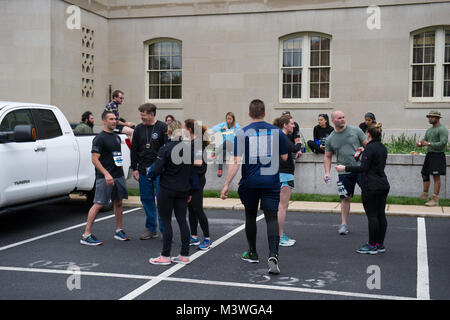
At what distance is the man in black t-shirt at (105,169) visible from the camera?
26.8ft

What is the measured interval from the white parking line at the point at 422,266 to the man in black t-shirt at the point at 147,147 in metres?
3.91

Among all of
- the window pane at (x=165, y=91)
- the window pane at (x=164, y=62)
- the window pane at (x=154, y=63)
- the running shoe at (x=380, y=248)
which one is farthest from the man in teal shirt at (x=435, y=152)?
the window pane at (x=154, y=63)

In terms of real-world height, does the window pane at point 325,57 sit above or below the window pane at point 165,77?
above

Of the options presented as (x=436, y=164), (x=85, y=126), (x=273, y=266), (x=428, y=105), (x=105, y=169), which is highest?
(x=428, y=105)

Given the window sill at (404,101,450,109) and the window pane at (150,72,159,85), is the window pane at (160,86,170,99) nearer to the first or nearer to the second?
the window pane at (150,72,159,85)

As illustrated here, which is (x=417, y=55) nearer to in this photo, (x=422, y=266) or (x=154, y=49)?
(x=154, y=49)

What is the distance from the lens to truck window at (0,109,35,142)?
29.3 feet

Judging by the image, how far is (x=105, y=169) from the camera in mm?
8273

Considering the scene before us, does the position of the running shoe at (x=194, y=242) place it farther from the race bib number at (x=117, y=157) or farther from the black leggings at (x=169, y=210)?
the race bib number at (x=117, y=157)

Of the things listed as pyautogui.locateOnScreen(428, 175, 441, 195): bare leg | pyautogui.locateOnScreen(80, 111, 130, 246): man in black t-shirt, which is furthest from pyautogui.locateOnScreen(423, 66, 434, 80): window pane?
pyautogui.locateOnScreen(80, 111, 130, 246): man in black t-shirt

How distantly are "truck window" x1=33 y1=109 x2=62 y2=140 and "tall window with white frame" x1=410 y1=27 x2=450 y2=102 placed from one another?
1308cm

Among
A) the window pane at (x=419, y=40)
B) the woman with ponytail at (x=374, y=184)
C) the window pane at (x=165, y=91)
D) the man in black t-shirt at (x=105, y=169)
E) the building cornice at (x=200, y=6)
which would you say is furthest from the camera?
the window pane at (x=165, y=91)

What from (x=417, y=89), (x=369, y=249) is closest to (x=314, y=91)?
(x=417, y=89)

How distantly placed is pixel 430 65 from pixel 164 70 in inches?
373
